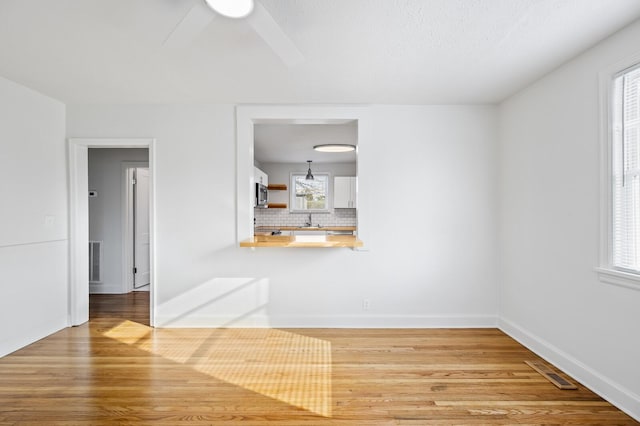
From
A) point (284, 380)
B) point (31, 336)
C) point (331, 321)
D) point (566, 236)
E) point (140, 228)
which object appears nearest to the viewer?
point (284, 380)

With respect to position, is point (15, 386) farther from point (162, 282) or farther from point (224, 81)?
point (224, 81)

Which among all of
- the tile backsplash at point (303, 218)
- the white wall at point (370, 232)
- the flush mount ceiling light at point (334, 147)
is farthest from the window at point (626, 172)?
the tile backsplash at point (303, 218)

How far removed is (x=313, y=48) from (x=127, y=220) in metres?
4.23

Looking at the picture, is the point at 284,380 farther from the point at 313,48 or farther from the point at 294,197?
the point at 294,197

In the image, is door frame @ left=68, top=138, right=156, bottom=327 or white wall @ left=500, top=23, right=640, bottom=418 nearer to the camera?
white wall @ left=500, top=23, right=640, bottom=418

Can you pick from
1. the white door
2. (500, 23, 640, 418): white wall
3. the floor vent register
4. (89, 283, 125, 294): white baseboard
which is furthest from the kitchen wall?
the floor vent register

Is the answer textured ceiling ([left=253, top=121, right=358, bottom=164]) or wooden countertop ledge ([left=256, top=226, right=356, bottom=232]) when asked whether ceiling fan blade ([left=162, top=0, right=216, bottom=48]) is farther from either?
wooden countertop ledge ([left=256, top=226, right=356, bottom=232])

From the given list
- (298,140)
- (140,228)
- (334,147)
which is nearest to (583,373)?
(334,147)

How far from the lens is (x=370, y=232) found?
3998 millimetres

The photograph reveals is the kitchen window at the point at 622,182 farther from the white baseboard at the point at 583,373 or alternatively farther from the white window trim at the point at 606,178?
the white baseboard at the point at 583,373

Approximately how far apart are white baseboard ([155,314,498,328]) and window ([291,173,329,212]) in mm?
4875

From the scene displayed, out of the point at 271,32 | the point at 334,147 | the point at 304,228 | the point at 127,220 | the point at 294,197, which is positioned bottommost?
the point at 304,228

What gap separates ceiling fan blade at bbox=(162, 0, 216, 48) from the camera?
5.82 ft

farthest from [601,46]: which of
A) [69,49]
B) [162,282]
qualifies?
[162,282]
